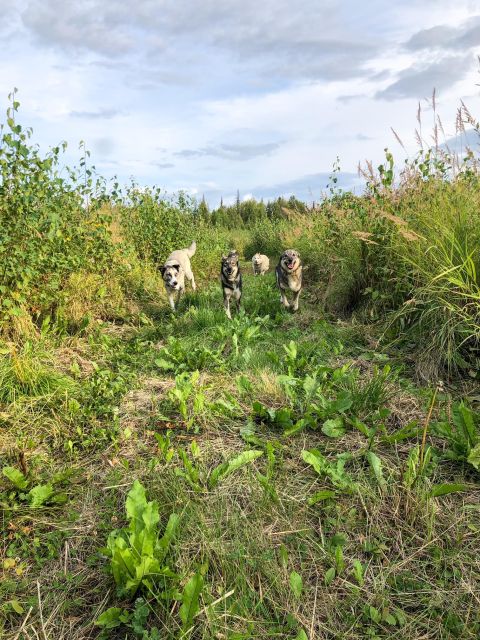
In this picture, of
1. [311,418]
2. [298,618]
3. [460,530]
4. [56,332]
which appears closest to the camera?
[298,618]

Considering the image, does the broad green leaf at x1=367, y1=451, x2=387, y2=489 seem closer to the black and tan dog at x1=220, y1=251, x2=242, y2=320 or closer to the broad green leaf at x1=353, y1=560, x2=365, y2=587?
the broad green leaf at x1=353, y1=560, x2=365, y2=587

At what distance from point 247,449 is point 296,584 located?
3.06 ft

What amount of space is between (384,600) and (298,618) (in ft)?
1.33

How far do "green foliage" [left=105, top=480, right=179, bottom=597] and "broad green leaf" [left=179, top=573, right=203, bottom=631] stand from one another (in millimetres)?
143

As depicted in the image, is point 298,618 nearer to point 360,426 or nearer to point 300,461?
point 300,461

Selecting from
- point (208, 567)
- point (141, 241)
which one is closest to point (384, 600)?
point (208, 567)

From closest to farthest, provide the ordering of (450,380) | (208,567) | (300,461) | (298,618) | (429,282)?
(298,618)
(208,567)
(300,461)
(450,380)
(429,282)

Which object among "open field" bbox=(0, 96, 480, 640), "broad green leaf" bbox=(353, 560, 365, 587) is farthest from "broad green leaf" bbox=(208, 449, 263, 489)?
"broad green leaf" bbox=(353, 560, 365, 587)

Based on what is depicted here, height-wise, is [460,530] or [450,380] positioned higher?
[450,380]

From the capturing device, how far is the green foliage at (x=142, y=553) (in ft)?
5.92

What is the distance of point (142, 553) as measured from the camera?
185 centimetres

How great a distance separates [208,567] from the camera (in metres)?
1.91

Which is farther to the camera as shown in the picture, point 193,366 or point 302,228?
point 302,228

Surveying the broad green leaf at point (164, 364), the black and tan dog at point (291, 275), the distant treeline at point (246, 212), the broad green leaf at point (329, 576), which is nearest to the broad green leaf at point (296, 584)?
the broad green leaf at point (329, 576)
